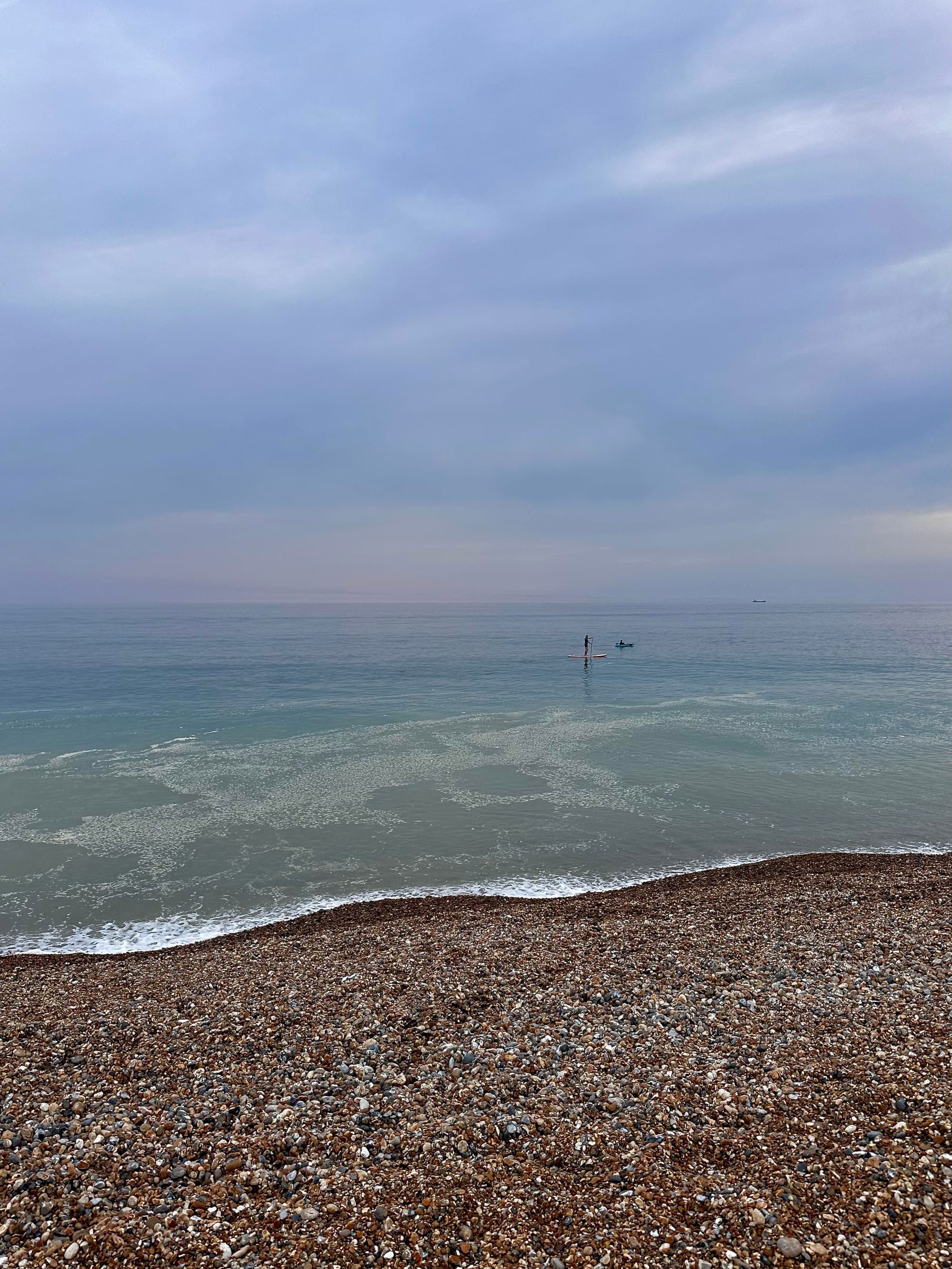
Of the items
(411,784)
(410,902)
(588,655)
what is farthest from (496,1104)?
(588,655)

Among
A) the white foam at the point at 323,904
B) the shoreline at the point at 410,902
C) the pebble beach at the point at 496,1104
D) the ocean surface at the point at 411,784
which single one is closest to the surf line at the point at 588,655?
the ocean surface at the point at 411,784

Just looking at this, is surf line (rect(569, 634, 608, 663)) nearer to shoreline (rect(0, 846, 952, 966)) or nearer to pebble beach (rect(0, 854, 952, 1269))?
shoreline (rect(0, 846, 952, 966))

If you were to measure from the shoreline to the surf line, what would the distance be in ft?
170

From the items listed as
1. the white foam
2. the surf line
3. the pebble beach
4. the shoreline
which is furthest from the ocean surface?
the surf line

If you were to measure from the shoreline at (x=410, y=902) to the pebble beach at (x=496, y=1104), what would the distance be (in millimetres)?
1758

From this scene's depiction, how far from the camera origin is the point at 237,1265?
18.3ft

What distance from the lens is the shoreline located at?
14.2 metres

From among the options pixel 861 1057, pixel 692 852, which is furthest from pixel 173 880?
pixel 861 1057

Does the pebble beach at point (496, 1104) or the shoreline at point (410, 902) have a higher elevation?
the pebble beach at point (496, 1104)

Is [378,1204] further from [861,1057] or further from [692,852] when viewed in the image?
[692,852]

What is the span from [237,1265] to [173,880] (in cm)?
1389

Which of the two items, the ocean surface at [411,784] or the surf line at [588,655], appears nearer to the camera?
the ocean surface at [411,784]

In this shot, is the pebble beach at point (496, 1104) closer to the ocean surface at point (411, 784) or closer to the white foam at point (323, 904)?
the white foam at point (323, 904)

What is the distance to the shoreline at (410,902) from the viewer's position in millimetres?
14180
